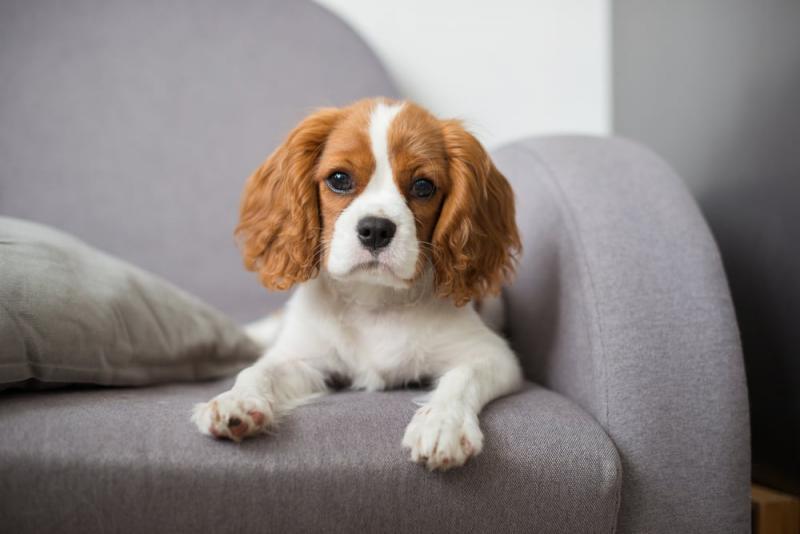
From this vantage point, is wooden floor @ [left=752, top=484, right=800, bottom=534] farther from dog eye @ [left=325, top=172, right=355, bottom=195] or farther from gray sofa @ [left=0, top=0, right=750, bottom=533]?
dog eye @ [left=325, top=172, right=355, bottom=195]

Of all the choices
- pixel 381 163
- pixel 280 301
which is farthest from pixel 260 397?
pixel 280 301

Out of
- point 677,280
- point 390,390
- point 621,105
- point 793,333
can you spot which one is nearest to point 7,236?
point 390,390

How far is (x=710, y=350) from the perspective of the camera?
A: 1.35 metres

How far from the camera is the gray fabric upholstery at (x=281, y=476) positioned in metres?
0.99

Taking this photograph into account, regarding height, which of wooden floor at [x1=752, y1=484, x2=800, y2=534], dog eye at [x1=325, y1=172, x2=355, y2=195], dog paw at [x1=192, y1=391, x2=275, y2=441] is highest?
dog eye at [x1=325, y1=172, x2=355, y2=195]

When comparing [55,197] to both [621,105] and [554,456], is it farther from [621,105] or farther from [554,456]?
[621,105]

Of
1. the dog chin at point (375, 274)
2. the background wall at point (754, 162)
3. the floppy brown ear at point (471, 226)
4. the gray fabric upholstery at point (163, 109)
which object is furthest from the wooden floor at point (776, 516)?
the gray fabric upholstery at point (163, 109)

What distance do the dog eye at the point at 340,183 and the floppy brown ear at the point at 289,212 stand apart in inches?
2.6

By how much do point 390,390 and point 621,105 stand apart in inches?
74.6

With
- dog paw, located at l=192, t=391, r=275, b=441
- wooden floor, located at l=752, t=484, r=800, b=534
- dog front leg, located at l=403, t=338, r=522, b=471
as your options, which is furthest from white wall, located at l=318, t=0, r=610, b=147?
dog paw, located at l=192, t=391, r=275, b=441

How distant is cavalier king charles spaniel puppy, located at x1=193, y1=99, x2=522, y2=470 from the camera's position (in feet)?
4.62

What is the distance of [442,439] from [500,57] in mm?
2212

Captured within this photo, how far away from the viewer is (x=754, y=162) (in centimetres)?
178

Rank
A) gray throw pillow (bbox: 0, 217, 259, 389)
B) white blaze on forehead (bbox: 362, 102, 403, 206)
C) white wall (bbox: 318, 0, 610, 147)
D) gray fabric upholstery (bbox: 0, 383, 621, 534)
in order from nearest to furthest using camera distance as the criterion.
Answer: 1. gray fabric upholstery (bbox: 0, 383, 621, 534)
2. gray throw pillow (bbox: 0, 217, 259, 389)
3. white blaze on forehead (bbox: 362, 102, 403, 206)
4. white wall (bbox: 318, 0, 610, 147)
